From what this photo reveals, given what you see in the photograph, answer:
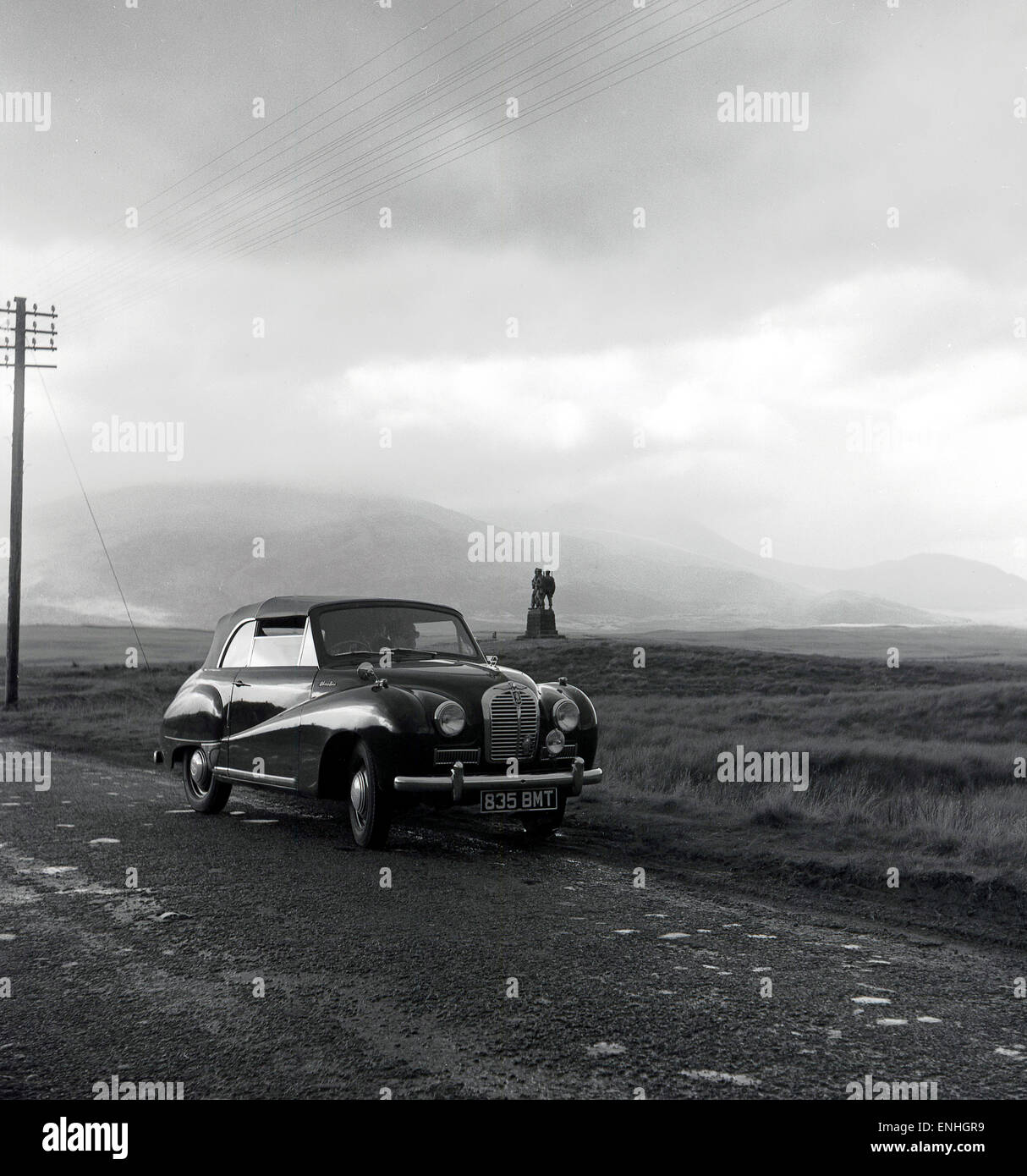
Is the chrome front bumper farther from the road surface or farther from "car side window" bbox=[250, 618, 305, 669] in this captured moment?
"car side window" bbox=[250, 618, 305, 669]

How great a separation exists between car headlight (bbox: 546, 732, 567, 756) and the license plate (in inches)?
11.5

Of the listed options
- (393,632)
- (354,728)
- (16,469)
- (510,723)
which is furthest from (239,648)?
(16,469)

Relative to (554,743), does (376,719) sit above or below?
above

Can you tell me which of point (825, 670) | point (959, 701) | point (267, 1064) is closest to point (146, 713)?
point (959, 701)

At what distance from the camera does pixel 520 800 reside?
803 cm

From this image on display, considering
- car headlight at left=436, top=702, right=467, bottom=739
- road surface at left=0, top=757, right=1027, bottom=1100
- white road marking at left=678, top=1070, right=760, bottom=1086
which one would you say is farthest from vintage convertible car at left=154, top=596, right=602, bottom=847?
white road marking at left=678, top=1070, right=760, bottom=1086

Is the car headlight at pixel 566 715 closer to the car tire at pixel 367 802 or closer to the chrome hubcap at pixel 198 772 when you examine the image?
the car tire at pixel 367 802

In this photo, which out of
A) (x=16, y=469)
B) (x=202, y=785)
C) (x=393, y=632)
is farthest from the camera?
(x=16, y=469)

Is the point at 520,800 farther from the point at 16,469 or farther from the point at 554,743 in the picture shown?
the point at 16,469

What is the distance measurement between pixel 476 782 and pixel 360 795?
3.24ft

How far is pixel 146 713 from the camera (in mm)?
23328

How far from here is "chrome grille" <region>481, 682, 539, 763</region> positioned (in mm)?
8055

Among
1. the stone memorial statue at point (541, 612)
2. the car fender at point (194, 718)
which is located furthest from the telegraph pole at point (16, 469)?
the stone memorial statue at point (541, 612)
